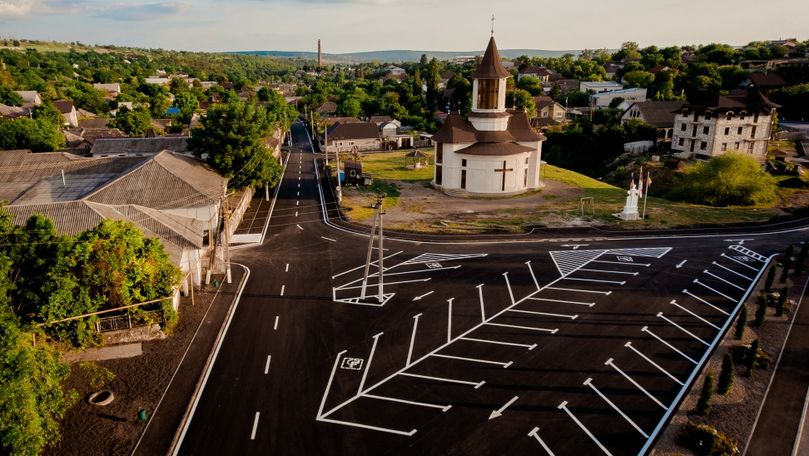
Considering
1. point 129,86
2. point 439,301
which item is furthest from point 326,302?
point 129,86

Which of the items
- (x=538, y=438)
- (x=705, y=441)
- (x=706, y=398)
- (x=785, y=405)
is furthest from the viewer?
(x=785, y=405)

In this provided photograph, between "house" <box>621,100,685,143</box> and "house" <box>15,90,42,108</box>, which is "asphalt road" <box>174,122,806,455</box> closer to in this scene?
"house" <box>621,100,685,143</box>

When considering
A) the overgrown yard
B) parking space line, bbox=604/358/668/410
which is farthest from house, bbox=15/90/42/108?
parking space line, bbox=604/358/668/410

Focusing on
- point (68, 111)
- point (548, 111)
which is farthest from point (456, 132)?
point (68, 111)

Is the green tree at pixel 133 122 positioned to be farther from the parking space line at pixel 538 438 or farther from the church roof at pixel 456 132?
the parking space line at pixel 538 438

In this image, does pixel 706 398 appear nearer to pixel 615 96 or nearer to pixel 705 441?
pixel 705 441

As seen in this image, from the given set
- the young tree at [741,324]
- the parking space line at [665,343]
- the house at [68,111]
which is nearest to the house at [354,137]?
the house at [68,111]

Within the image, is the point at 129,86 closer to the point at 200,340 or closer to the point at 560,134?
the point at 560,134
